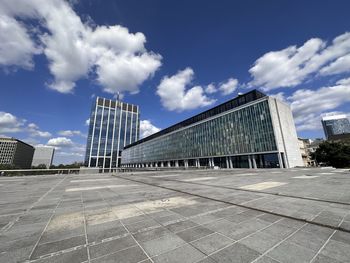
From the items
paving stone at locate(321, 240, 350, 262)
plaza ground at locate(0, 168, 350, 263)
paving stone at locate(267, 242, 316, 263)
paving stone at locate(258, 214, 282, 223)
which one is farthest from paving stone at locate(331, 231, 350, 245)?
paving stone at locate(258, 214, 282, 223)

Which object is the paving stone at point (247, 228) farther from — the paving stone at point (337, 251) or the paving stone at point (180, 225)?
the paving stone at point (337, 251)

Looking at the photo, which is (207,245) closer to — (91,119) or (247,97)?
(247,97)

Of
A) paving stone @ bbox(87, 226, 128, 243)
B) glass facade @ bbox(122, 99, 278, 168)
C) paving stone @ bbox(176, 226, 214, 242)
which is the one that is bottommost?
paving stone @ bbox(176, 226, 214, 242)

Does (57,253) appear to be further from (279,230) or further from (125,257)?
(279,230)

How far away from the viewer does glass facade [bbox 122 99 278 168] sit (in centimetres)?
4753

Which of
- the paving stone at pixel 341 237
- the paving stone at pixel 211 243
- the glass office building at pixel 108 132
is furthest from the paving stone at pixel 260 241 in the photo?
the glass office building at pixel 108 132

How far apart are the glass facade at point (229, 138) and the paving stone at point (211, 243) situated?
4916 cm

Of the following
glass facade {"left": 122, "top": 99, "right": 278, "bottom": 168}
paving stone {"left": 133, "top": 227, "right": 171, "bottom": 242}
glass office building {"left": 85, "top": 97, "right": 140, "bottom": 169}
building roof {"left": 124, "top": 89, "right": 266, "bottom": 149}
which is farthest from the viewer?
glass office building {"left": 85, "top": 97, "right": 140, "bottom": 169}

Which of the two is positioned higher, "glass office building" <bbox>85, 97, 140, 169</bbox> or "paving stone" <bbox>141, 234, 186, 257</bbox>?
"glass office building" <bbox>85, 97, 140, 169</bbox>

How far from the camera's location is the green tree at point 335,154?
44.1 m

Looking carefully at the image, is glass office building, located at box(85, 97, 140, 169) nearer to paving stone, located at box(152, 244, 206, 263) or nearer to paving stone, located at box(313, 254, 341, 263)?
paving stone, located at box(152, 244, 206, 263)

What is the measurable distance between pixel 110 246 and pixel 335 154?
6439 centimetres

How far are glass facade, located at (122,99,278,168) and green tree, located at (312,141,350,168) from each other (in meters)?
17.1

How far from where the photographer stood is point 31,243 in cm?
347
